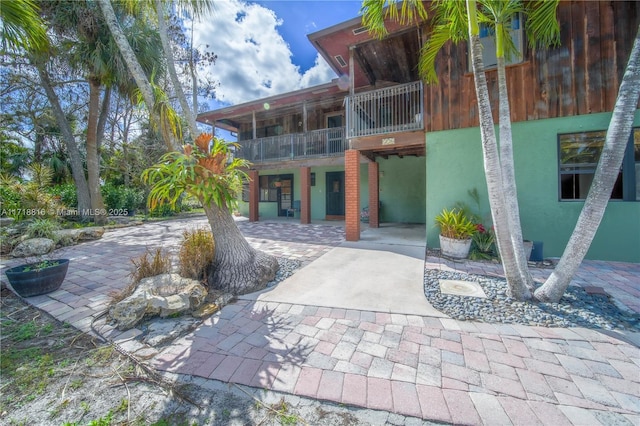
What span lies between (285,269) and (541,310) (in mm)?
3733

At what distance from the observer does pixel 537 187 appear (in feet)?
18.0

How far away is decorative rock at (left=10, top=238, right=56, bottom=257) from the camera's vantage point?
5906 mm

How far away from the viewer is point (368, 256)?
18.3 feet

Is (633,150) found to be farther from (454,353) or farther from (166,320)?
(166,320)

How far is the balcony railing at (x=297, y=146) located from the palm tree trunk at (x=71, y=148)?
6.56 metres

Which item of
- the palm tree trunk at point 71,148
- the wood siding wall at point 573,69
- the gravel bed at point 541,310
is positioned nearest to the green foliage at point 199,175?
the gravel bed at point 541,310

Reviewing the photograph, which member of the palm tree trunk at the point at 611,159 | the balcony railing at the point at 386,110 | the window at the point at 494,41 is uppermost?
the window at the point at 494,41

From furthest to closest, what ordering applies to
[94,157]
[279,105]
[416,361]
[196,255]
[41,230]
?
[279,105]
[94,157]
[41,230]
[196,255]
[416,361]

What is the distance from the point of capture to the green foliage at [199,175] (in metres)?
3.52

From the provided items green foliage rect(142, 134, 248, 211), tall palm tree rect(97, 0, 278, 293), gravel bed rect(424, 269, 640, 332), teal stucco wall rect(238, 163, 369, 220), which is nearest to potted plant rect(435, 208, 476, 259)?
gravel bed rect(424, 269, 640, 332)

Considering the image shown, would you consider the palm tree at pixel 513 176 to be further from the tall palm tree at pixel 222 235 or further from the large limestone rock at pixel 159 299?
the large limestone rock at pixel 159 299

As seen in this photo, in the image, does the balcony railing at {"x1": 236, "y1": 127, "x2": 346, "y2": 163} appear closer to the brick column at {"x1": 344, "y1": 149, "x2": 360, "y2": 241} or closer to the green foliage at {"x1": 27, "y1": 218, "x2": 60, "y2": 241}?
the brick column at {"x1": 344, "y1": 149, "x2": 360, "y2": 241}

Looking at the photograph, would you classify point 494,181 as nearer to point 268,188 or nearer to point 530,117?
point 530,117

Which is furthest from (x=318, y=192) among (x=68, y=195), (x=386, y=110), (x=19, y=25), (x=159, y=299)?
(x=68, y=195)
